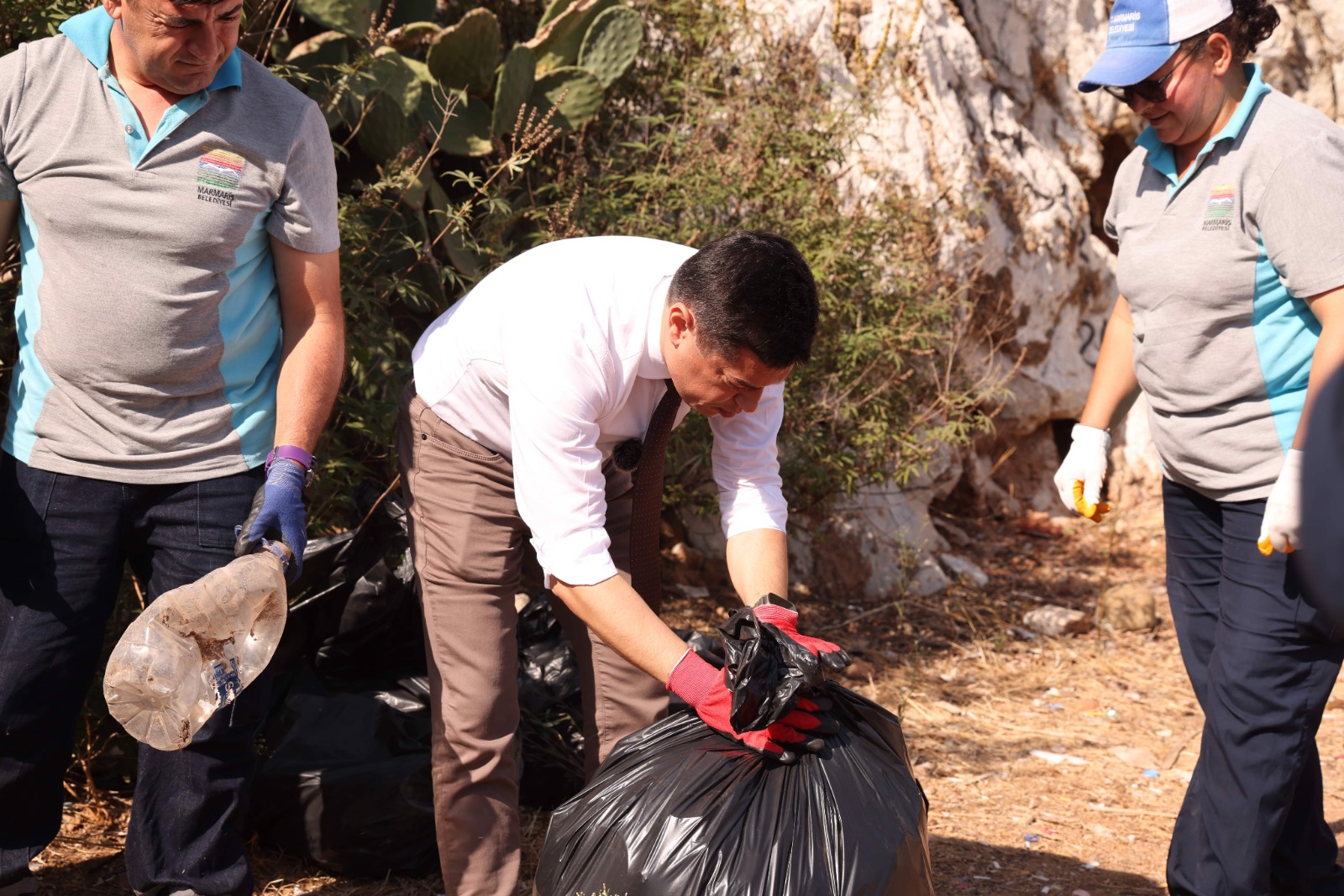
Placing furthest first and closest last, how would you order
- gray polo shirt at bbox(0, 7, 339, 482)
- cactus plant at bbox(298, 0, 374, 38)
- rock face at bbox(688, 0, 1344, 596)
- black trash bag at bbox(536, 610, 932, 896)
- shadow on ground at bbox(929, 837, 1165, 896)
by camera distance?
rock face at bbox(688, 0, 1344, 596)
cactus plant at bbox(298, 0, 374, 38)
shadow on ground at bbox(929, 837, 1165, 896)
gray polo shirt at bbox(0, 7, 339, 482)
black trash bag at bbox(536, 610, 932, 896)

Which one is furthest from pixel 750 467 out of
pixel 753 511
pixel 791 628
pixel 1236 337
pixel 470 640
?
pixel 1236 337

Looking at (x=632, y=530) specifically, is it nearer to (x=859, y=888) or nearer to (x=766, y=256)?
(x=766, y=256)

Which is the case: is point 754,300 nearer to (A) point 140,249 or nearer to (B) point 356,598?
(A) point 140,249

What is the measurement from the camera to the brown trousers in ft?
7.22

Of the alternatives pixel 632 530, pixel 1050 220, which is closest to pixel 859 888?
pixel 632 530

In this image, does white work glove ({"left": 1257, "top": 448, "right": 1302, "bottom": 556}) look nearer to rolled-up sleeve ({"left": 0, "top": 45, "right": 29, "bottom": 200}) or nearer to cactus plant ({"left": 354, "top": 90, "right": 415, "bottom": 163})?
rolled-up sleeve ({"left": 0, "top": 45, "right": 29, "bottom": 200})

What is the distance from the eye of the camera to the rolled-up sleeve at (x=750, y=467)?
2264mm

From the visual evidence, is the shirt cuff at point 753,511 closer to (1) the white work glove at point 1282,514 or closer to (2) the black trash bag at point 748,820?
(2) the black trash bag at point 748,820

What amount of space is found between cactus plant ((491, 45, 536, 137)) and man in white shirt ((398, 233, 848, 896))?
1.55m

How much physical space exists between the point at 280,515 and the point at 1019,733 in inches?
105

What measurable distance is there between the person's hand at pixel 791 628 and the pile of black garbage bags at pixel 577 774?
0.14 ft

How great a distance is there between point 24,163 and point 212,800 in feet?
3.87

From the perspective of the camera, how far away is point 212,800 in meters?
2.18

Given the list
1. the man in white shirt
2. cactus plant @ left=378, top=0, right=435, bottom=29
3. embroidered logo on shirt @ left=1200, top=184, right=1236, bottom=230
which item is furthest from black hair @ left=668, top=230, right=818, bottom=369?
cactus plant @ left=378, top=0, right=435, bottom=29
